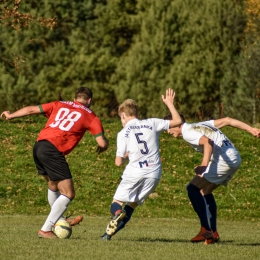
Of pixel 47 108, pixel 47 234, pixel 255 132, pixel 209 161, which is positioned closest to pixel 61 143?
pixel 47 108

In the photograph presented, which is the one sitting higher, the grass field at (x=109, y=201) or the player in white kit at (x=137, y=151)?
the player in white kit at (x=137, y=151)

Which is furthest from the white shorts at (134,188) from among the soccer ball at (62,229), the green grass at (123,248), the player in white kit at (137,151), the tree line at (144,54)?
the tree line at (144,54)

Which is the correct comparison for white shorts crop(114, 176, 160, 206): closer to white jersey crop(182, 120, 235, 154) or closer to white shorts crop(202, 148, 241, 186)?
white jersey crop(182, 120, 235, 154)

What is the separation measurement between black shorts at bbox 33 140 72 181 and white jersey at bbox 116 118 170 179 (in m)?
0.80

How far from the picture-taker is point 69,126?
11367 millimetres

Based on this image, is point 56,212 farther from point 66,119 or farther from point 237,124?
point 237,124

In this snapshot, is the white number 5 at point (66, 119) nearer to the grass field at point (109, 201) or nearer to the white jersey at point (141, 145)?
the white jersey at point (141, 145)

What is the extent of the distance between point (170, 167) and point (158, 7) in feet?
91.0

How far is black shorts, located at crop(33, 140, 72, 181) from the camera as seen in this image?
11344 millimetres

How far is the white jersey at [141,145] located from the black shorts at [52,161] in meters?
0.80

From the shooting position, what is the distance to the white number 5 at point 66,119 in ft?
37.3

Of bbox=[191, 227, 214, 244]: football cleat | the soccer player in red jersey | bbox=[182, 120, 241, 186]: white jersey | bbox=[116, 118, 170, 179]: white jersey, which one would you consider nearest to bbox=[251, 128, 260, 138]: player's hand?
bbox=[182, 120, 241, 186]: white jersey

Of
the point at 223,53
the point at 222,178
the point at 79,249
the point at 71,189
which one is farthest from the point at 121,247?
the point at 223,53

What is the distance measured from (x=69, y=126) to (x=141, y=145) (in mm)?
1028
